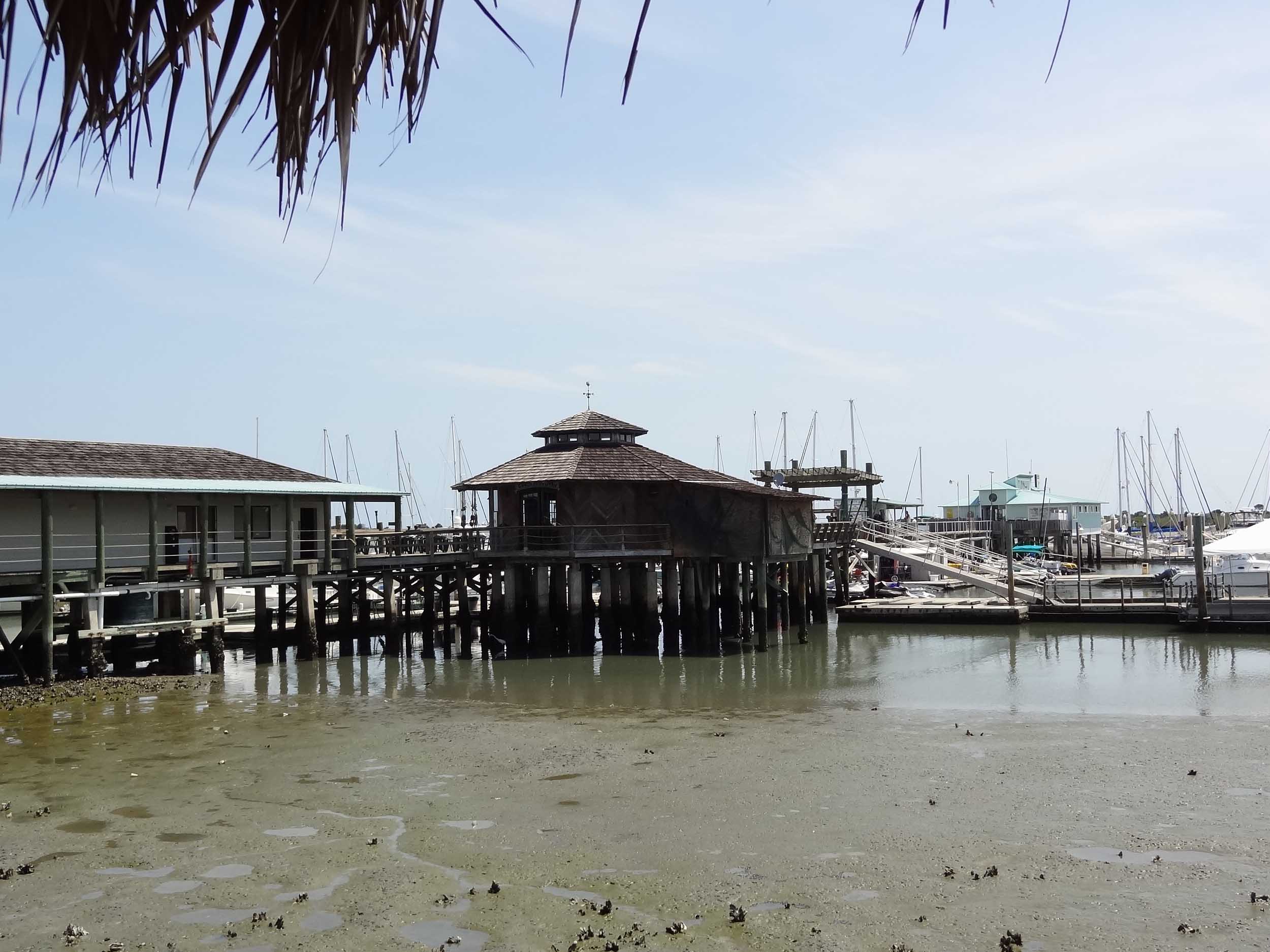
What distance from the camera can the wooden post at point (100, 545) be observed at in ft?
87.4

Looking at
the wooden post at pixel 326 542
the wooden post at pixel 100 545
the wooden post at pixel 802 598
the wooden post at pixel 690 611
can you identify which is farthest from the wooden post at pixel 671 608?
the wooden post at pixel 100 545

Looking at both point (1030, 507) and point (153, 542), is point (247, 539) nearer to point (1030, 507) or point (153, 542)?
point (153, 542)

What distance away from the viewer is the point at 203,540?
29.2m

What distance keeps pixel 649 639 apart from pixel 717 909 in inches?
955

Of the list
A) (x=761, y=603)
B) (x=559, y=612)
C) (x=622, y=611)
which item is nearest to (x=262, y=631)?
(x=559, y=612)

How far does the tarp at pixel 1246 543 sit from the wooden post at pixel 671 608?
1852 centimetres

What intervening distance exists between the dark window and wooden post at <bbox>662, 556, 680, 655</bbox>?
11946 millimetres

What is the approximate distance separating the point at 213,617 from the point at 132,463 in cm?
543

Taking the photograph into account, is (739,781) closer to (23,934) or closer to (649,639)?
(23,934)

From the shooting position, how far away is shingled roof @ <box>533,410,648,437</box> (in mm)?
37844

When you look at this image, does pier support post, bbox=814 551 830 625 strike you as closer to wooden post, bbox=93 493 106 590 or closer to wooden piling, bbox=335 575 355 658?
wooden piling, bbox=335 575 355 658

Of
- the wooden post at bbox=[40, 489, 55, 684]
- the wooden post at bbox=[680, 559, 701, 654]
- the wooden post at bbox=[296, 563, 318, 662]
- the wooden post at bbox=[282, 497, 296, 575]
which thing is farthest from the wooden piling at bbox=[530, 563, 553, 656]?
the wooden post at bbox=[40, 489, 55, 684]

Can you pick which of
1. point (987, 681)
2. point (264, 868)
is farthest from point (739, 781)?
point (987, 681)

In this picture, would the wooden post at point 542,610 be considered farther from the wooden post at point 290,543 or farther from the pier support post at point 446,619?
the wooden post at point 290,543
